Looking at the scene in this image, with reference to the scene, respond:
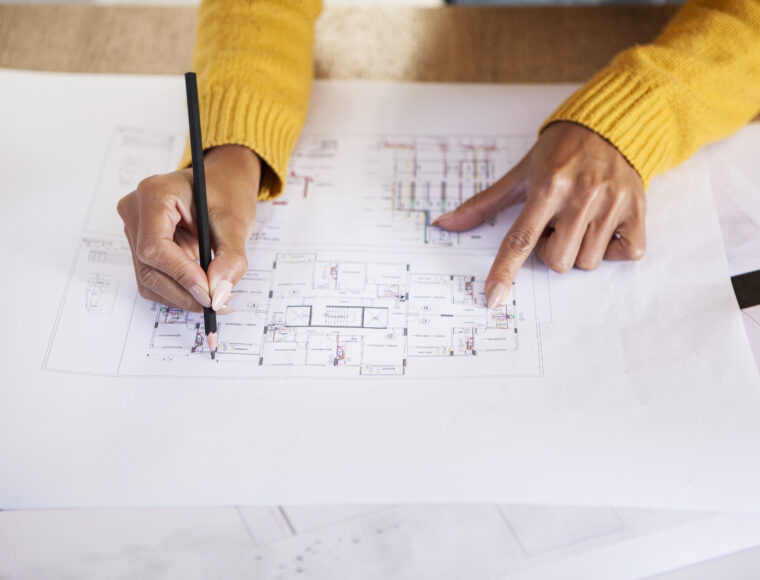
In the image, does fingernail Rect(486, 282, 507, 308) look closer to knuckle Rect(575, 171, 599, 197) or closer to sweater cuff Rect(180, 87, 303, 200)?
knuckle Rect(575, 171, 599, 197)

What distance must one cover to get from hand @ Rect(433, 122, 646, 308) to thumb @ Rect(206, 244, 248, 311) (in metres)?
0.20

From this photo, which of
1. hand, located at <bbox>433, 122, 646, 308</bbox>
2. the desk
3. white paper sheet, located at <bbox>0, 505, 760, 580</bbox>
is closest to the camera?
white paper sheet, located at <bbox>0, 505, 760, 580</bbox>

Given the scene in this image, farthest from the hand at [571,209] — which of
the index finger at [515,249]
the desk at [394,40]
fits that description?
the desk at [394,40]

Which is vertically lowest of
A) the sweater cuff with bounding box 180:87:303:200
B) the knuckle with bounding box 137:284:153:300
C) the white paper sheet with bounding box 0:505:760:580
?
the white paper sheet with bounding box 0:505:760:580

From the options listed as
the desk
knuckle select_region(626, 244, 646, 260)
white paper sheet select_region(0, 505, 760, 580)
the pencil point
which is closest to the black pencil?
the pencil point

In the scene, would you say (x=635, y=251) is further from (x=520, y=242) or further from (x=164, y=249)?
(x=164, y=249)

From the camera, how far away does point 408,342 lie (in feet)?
1.73

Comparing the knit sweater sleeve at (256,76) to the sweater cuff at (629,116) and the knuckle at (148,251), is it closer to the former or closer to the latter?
the knuckle at (148,251)

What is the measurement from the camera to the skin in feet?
1.65

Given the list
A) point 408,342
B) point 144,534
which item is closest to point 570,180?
point 408,342

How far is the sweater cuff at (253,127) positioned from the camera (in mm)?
583

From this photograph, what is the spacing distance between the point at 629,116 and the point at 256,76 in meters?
0.36

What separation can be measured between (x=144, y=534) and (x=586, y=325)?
39cm

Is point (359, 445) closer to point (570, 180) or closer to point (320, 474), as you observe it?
point (320, 474)
